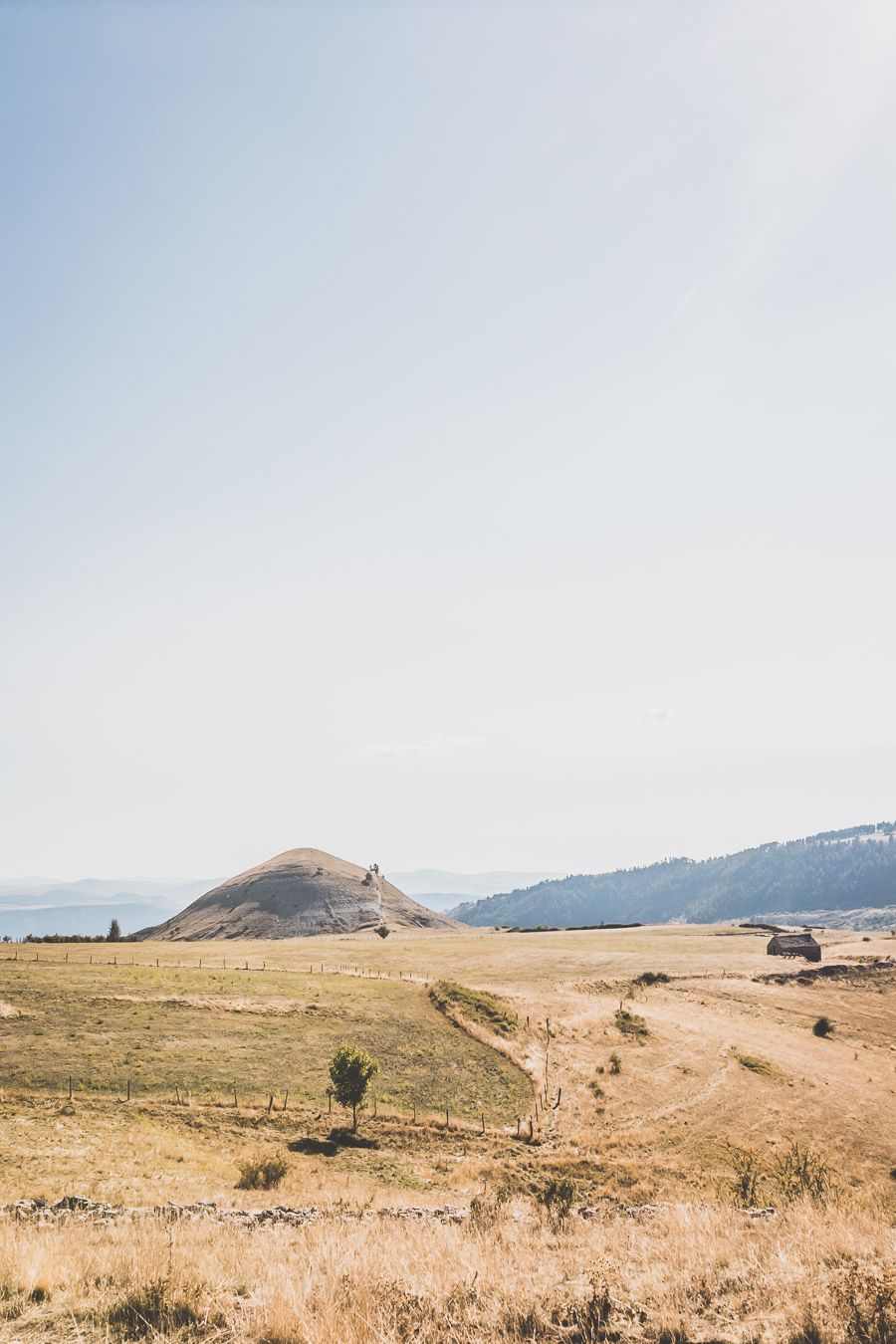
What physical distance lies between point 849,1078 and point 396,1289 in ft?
185

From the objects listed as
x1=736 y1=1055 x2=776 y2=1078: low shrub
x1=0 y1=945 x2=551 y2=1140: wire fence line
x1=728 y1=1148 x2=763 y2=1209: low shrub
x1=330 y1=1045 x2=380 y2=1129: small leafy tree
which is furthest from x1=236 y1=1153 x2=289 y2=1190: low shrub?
x1=736 y1=1055 x2=776 y2=1078: low shrub

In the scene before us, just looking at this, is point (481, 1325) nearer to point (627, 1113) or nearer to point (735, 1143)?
point (735, 1143)

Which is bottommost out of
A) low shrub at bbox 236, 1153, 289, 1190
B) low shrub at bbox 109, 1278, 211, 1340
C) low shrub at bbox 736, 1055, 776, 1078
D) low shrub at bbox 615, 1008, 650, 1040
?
low shrub at bbox 736, 1055, 776, 1078

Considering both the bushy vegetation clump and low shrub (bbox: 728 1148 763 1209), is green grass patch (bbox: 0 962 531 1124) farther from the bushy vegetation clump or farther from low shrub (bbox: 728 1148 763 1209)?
the bushy vegetation clump

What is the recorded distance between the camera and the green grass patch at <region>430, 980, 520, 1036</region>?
196 ft

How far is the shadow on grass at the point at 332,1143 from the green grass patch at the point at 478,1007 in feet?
78.3

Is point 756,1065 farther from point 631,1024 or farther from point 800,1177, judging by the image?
point 800,1177

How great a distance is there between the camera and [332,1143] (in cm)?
3453

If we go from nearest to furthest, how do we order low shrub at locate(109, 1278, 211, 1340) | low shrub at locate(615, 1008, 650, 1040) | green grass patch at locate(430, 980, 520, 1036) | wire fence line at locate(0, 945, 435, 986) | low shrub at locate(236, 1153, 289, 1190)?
low shrub at locate(109, 1278, 211, 1340), low shrub at locate(236, 1153, 289, 1190), low shrub at locate(615, 1008, 650, 1040), green grass patch at locate(430, 980, 520, 1036), wire fence line at locate(0, 945, 435, 986)

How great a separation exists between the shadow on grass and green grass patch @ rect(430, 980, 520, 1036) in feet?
78.3

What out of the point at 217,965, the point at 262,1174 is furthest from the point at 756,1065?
the point at 217,965

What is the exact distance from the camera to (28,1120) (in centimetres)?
3272

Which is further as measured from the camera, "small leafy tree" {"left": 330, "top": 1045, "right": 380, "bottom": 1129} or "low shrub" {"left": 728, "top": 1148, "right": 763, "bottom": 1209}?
"small leafy tree" {"left": 330, "top": 1045, "right": 380, "bottom": 1129}

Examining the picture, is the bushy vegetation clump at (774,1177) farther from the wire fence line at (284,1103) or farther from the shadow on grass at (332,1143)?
the shadow on grass at (332,1143)
